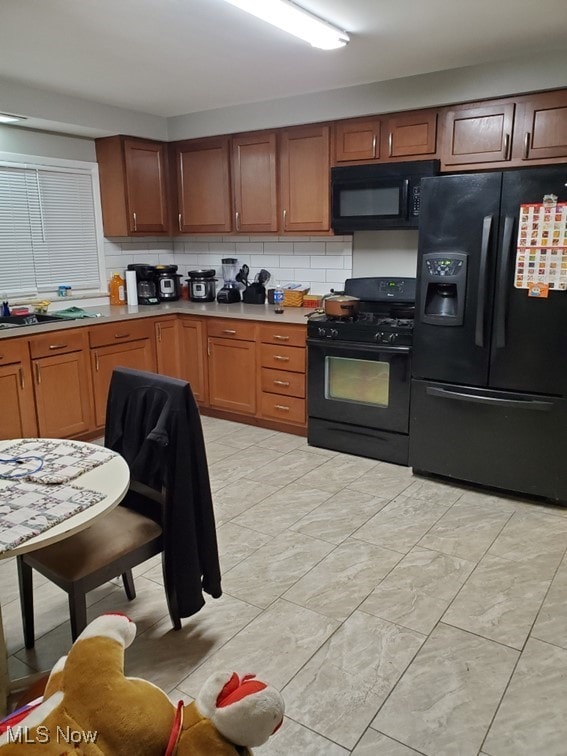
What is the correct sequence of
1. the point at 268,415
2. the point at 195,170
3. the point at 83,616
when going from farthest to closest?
the point at 195,170 → the point at 268,415 → the point at 83,616

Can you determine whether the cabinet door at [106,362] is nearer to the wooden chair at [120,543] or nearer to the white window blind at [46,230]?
the white window blind at [46,230]

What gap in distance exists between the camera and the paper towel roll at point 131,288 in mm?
4816

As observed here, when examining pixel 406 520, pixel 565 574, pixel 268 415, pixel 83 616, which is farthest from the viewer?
pixel 268 415

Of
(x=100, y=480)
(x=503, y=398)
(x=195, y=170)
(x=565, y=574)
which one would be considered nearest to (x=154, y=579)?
(x=100, y=480)

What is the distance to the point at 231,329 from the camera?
4469mm

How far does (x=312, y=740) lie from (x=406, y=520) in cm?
147

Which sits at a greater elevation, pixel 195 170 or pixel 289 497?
pixel 195 170

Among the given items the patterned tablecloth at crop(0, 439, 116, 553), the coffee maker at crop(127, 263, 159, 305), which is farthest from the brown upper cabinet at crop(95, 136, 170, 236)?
the patterned tablecloth at crop(0, 439, 116, 553)

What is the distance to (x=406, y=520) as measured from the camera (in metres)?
3.01

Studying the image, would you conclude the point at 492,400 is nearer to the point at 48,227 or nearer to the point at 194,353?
the point at 194,353

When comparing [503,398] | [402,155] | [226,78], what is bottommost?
[503,398]

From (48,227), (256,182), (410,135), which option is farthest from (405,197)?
→ (48,227)

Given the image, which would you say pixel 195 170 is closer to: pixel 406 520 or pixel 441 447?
pixel 441 447

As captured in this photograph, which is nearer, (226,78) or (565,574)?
(565,574)
